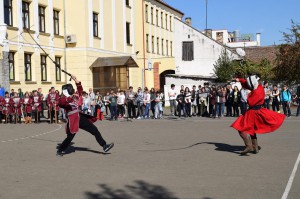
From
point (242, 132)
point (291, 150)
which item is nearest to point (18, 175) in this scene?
point (242, 132)

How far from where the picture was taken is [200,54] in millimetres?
57656

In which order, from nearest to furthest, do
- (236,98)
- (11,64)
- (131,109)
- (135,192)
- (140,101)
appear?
(135,192), (236,98), (140,101), (131,109), (11,64)

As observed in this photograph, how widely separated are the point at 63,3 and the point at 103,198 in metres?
30.3

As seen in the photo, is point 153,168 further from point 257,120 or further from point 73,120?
point 257,120

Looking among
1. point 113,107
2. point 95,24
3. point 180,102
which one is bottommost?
point 113,107

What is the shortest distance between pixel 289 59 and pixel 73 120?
28.0 m

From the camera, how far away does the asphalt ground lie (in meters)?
7.31

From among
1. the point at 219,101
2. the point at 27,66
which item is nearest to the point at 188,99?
the point at 219,101

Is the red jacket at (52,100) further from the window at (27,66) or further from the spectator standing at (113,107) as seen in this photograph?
the window at (27,66)

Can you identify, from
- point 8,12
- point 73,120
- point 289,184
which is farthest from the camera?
point 8,12

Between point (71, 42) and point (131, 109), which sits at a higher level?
point (71, 42)

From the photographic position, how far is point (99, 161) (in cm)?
1042

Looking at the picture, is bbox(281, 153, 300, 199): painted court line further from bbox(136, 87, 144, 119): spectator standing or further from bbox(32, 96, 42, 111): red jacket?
bbox(32, 96, 42, 111): red jacket

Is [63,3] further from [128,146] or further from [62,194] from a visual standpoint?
[62,194]
